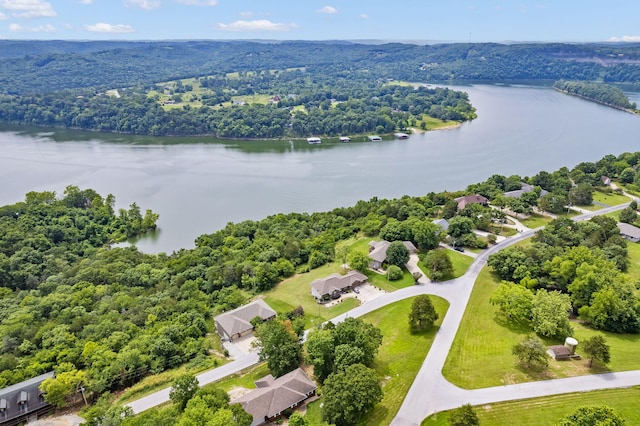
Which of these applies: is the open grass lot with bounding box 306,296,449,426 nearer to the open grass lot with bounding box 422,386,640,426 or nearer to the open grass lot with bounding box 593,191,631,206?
the open grass lot with bounding box 422,386,640,426

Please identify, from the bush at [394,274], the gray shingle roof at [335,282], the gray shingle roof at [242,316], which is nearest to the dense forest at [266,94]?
the bush at [394,274]

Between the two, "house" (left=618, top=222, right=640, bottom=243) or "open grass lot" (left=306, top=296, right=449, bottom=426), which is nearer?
"open grass lot" (left=306, top=296, right=449, bottom=426)

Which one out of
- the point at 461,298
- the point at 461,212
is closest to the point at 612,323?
the point at 461,298

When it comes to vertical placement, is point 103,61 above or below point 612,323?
above

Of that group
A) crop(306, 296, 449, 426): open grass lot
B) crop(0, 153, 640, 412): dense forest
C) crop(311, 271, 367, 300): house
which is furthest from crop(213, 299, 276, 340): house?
crop(306, 296, 449, 426): open grass lot

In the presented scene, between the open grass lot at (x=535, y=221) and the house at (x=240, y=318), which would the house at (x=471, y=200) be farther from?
the house at (x=240, y=318)

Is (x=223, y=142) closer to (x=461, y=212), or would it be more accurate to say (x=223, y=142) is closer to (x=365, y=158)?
(x=365, y=158)
